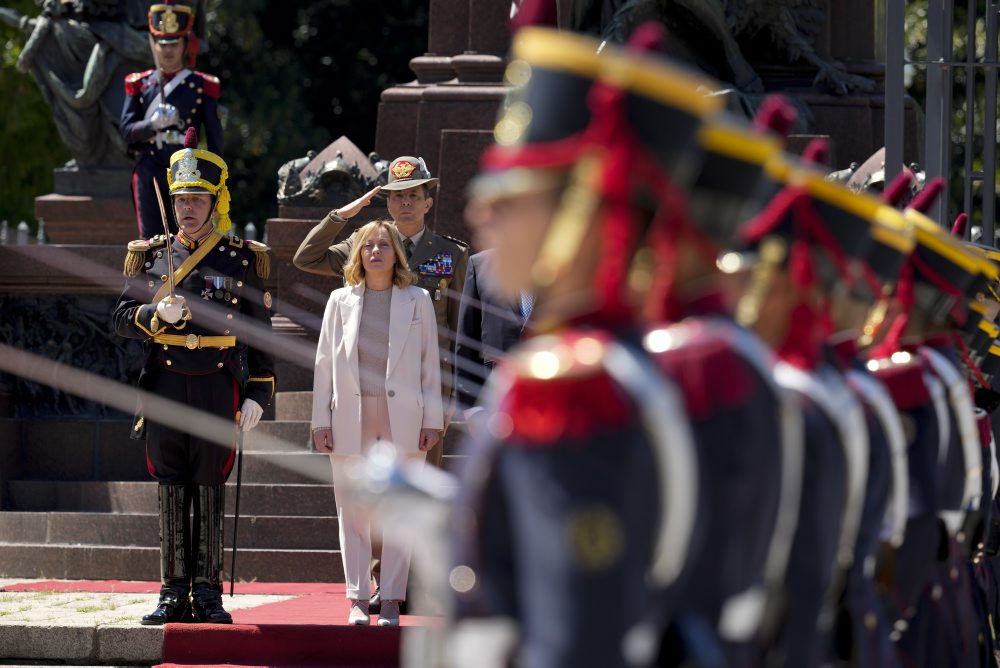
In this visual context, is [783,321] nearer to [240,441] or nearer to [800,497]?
[800,497]

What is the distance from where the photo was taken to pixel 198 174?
9.93m

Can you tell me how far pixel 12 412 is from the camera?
1442 cm

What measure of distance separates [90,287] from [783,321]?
1078 centimetres

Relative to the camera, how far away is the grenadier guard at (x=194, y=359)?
31.9ft

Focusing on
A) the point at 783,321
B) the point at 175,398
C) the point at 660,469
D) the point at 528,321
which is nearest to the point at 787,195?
the point at 783,321

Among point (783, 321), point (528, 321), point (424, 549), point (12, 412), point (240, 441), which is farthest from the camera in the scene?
point (12, 412)

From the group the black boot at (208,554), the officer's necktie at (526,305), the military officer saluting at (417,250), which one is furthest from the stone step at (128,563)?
the officer's necktie at (526,305)

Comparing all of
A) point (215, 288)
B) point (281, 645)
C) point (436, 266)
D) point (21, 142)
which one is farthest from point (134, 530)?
point (21, 142)

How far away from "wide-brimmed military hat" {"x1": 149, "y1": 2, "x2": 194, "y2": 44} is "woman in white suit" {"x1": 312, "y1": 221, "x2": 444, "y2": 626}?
373cm

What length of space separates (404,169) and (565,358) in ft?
22.7

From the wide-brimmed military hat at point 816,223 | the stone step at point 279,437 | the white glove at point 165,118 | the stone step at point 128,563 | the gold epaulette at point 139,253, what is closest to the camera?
the wide-brimmed military hat at point 816,223

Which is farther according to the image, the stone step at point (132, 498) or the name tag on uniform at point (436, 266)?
the stone step at point (132, 498)

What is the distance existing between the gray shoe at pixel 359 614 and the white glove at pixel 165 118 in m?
4.32

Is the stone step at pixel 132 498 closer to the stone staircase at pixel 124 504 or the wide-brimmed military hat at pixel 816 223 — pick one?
the stone staircase at pixel 124 504
